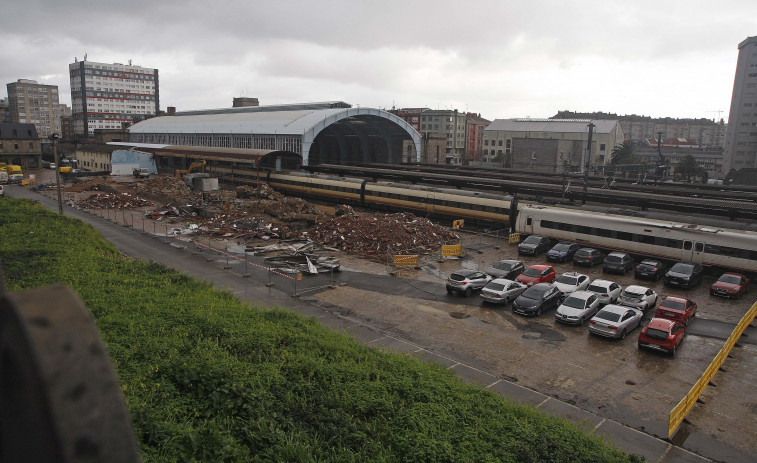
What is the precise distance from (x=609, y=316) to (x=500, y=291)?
14.1 feet

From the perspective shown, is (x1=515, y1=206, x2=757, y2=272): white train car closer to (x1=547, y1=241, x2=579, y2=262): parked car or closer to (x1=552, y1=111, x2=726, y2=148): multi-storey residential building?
(x1=547, y1=241, x2=579, y2=262): parked car

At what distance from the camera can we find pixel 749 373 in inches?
576

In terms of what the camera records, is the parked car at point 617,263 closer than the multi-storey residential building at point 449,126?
Yes

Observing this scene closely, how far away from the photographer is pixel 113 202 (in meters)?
44.2

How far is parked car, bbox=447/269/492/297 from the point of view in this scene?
838 inches

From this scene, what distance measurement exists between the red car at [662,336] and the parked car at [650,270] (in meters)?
8.46

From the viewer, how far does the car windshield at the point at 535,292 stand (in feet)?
64.2

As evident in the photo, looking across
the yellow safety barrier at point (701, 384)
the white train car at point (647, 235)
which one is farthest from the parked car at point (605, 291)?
the white train car at point (647, 235)

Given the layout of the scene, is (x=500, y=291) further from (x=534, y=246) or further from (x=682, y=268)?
(x=682, y=268)

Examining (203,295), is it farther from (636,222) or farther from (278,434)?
(636,222)

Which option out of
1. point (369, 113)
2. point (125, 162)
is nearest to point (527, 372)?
point (369, 113)

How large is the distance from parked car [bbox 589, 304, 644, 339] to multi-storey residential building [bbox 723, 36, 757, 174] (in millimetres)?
82692

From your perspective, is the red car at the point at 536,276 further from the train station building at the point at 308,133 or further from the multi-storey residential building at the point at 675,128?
the multi-storey residential building at the point at 675,128

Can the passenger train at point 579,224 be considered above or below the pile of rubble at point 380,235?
Answer: above
